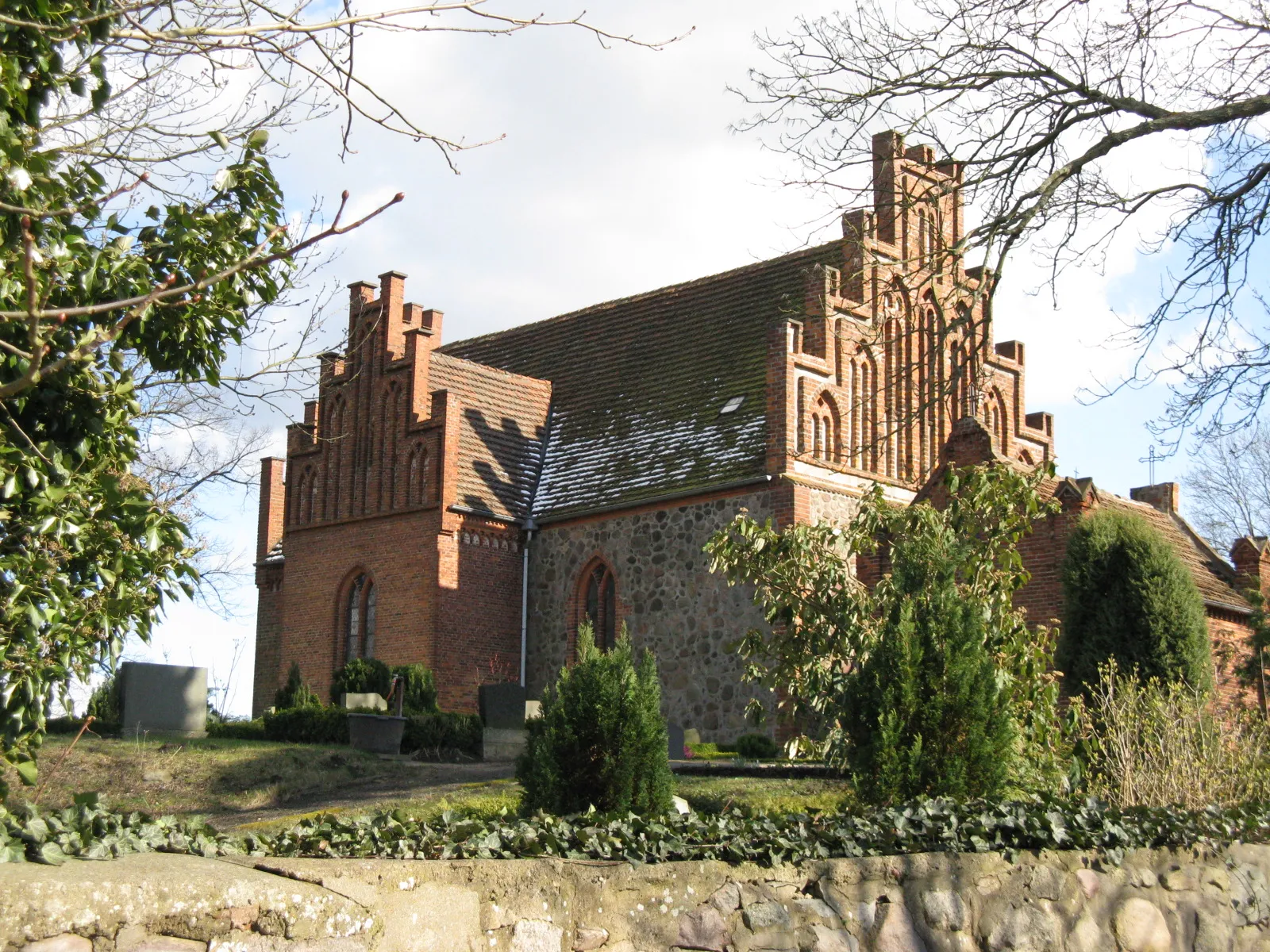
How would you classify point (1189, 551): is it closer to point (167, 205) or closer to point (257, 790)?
point (257, 790)

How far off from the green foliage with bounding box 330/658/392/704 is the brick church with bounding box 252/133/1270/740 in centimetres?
189

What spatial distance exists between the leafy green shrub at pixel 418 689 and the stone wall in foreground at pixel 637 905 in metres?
17.0

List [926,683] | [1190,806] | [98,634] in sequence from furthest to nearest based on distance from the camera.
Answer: [1190,806]
[926,683]
[98,634]

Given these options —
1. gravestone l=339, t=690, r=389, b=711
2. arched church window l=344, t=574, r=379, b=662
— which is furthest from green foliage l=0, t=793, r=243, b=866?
arched church window l=344, t=574, r=379, b=662

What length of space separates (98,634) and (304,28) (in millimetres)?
3017

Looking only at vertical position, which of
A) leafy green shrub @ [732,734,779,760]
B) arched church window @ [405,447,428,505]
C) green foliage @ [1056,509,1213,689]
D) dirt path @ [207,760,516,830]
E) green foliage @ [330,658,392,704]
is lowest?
dirt path @ [207,760,516,830]

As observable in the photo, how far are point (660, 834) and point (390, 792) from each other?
11338 millimetres

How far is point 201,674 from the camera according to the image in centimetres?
2109

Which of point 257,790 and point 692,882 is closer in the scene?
point 692,882

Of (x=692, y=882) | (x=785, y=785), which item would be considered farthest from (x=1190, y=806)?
(x=692, y=882)

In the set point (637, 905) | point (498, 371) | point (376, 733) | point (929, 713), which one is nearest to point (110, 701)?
point (376, 733)

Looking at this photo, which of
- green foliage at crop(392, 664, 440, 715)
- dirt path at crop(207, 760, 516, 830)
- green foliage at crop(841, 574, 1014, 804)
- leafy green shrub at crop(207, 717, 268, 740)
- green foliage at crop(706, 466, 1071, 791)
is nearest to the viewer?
green foliage at crop(841, 574, 1014, 804)

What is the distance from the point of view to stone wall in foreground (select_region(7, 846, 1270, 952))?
4.05 m

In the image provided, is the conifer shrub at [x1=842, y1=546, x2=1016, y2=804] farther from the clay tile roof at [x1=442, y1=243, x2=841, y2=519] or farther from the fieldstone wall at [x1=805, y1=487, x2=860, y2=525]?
the clay tile roof at [x1=442, y1=243, x2=841, y2=519]
